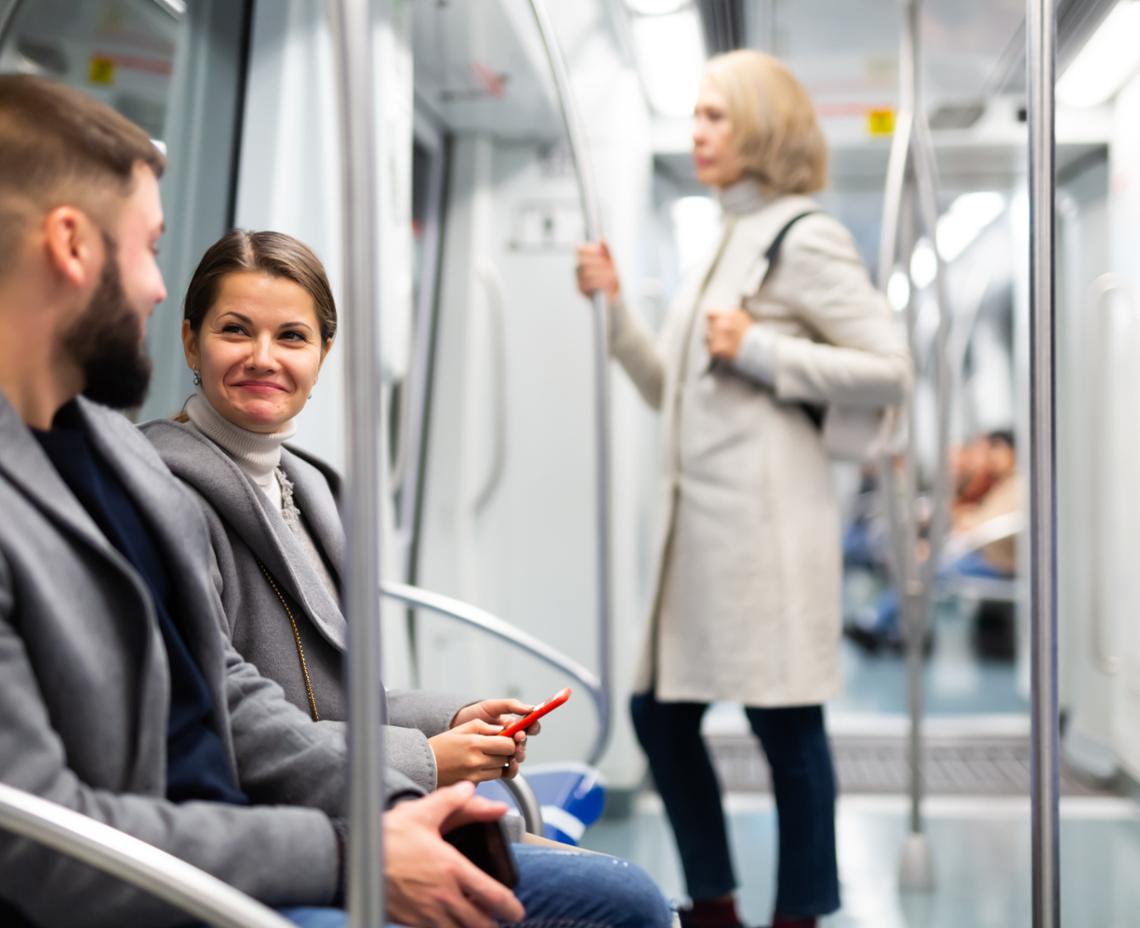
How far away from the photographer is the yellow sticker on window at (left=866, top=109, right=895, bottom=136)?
12.6 feet

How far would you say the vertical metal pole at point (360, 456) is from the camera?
922 millimetres

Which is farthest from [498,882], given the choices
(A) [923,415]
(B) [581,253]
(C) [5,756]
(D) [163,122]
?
(A) [923,415]

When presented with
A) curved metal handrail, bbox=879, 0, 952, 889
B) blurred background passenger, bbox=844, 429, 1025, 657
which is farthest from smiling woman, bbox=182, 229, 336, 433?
blurred background passenger, bbox=844, 429, 1025, 657

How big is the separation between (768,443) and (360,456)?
133 cm

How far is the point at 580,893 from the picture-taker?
1125 millimetres

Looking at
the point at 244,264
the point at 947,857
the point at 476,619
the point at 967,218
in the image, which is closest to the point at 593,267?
the point at 476,619

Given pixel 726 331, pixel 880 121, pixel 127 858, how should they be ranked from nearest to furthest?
pixel 127 858
pixel 726 331
pixel 880 121

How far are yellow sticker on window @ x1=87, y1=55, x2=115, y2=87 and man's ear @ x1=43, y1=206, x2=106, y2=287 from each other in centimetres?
40

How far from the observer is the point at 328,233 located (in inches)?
50.9

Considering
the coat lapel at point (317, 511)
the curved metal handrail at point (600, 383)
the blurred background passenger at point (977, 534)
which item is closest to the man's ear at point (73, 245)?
the coat lapel at point (317, 511)

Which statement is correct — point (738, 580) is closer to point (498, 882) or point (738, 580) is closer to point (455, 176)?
point (498, 882)

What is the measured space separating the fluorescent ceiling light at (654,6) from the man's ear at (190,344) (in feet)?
7.66

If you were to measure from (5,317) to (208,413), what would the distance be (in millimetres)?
216

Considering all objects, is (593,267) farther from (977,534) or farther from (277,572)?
(977,534)
